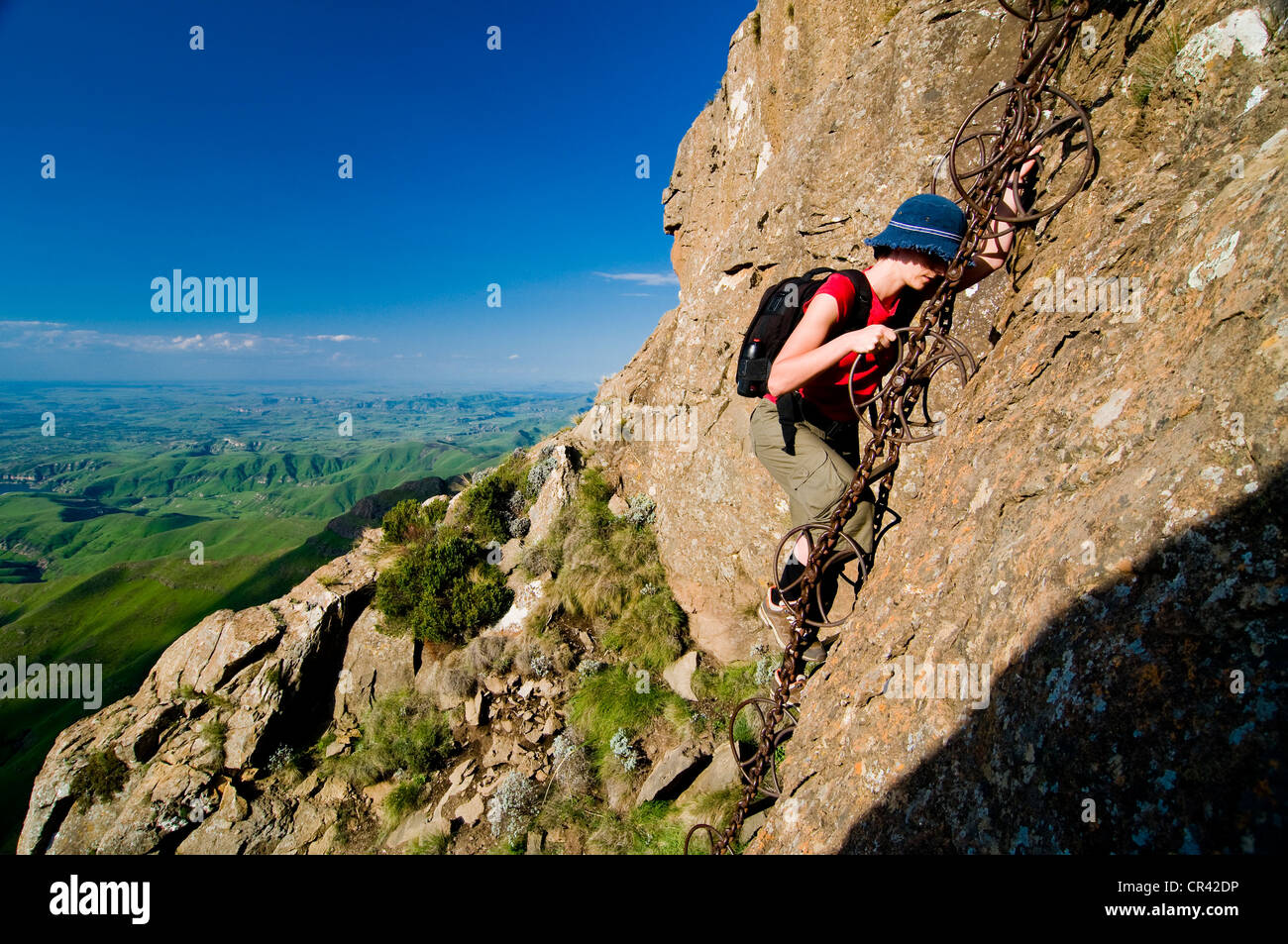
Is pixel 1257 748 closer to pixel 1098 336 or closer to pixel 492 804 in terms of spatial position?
pixel 1098 336

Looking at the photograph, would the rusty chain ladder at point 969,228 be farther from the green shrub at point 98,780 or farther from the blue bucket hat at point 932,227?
the green shrub at point 98,780

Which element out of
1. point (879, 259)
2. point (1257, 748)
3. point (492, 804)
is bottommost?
point (492, 804)

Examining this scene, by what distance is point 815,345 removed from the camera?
162 inches

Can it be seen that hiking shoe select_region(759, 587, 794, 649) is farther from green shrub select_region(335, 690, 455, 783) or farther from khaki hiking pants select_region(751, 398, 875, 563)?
green shrub select_region(335, 690, 455, 783)

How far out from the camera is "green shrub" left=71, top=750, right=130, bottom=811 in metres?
10.9

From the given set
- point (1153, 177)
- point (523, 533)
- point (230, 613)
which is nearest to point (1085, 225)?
point (1153, 177)

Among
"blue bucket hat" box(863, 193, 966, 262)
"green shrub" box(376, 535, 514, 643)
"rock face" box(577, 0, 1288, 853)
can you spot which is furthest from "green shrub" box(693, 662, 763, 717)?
"blue bucket hat" box(863, 193, 966, 262)

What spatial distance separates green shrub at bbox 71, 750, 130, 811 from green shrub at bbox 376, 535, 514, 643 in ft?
19.2

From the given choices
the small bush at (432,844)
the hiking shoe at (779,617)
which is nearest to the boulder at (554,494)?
the small bush at (432,844)

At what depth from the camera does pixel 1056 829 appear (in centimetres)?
227

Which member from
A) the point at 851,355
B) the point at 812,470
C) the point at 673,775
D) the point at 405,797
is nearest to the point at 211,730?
the point at 405,797

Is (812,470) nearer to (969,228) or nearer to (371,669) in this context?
(969,228)

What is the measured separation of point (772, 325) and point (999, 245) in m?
1.78

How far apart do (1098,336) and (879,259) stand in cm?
166
